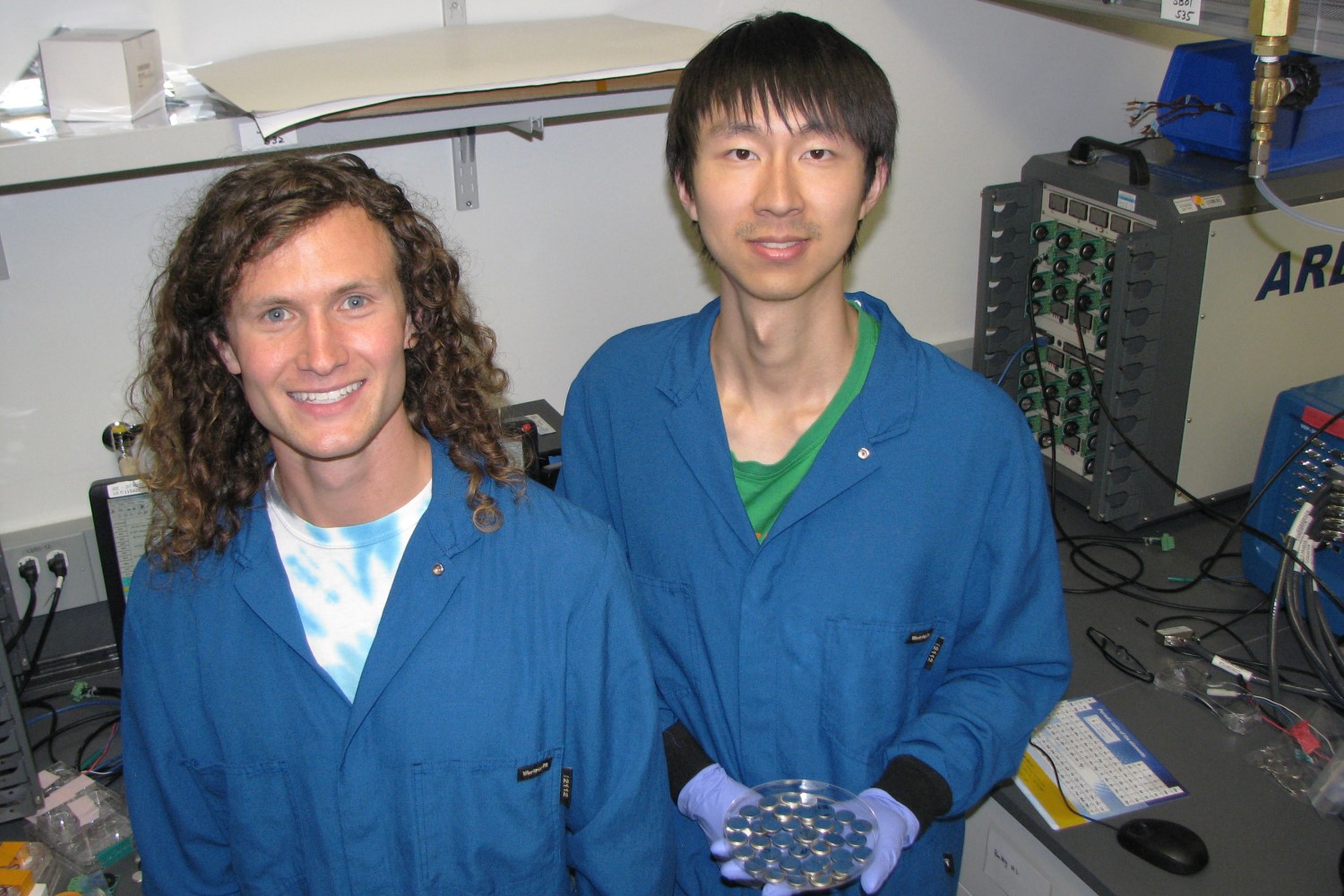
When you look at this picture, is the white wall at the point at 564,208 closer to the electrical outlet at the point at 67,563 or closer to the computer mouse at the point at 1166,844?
the electrical outlet at the point at 67,563

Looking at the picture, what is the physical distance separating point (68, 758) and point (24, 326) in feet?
2.09

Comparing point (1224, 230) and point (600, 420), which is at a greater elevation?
point (1224, 230)

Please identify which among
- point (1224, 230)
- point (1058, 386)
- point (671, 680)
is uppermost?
point (1224, 230)

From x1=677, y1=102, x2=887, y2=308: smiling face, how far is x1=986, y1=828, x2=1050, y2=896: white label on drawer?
0.86 metres

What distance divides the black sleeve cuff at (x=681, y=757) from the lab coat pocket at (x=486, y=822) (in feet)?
0.64

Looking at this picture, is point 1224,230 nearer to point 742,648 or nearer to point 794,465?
point 794,465

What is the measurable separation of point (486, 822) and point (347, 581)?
295 mm

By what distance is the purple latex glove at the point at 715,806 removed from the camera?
1.30 m

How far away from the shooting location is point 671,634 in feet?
4.74

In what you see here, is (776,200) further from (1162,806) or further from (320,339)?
(1162,806)

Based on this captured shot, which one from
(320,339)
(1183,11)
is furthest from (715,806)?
(1183,11)

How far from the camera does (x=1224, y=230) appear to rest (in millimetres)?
1909

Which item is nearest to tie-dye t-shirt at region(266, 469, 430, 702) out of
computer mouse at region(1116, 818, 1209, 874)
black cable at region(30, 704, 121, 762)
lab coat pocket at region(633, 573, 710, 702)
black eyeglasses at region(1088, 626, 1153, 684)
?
lab coat pocket at region(633, 573, 710, 702)

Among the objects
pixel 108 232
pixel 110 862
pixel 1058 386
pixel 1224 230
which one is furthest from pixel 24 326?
pixel 1224 230
